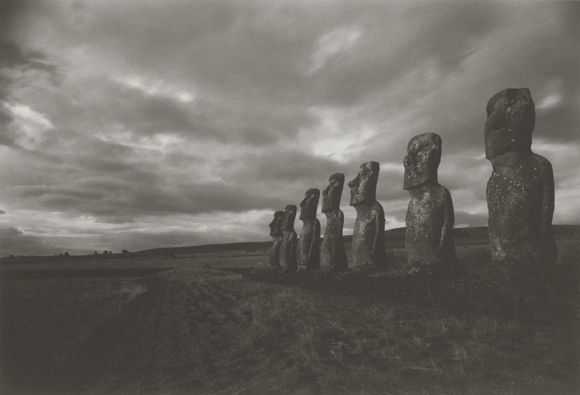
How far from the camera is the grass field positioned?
12.8ft

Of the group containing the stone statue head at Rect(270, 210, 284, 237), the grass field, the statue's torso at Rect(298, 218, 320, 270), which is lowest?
the grass field

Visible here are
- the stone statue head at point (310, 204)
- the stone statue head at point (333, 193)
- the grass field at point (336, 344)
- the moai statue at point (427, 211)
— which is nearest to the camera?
the grass field at point (336, 344)

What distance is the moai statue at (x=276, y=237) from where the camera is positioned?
18734 mm

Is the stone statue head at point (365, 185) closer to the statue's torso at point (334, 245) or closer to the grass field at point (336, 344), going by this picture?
the statue's torso at point (334, 245)

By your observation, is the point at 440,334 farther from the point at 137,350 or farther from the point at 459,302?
the point at 137,350

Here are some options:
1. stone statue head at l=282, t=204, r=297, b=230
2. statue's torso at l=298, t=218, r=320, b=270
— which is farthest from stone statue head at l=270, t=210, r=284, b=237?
statue's torso at l=298, t=218, r=320, b=270

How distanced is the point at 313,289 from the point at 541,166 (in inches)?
250

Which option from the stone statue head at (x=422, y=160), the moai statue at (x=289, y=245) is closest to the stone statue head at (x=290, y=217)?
the moai statue at (x=289, y=245)

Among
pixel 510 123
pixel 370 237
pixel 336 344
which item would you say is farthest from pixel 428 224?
pixel 336 344

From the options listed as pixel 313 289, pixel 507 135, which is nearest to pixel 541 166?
pixel 507 135

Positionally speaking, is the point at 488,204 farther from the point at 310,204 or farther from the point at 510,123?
the point at 310,204

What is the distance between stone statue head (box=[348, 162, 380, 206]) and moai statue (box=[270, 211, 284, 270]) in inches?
288

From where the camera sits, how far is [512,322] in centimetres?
489

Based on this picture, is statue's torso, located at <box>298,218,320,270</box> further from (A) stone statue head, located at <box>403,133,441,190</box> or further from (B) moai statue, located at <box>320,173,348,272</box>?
(A) stone statue head, located at <box>403,133,441,190</box>
